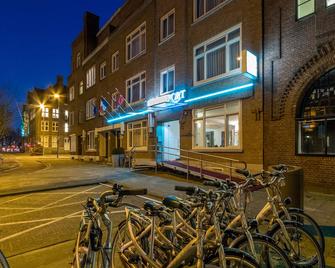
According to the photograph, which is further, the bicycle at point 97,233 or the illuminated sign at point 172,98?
the illuminated sign at point 172,98

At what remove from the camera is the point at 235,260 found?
8.25 feet

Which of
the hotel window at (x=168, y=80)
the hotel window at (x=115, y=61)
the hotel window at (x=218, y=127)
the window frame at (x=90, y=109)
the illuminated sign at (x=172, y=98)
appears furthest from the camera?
the window frame at (x=90, y=109)

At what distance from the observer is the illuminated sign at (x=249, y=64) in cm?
1072

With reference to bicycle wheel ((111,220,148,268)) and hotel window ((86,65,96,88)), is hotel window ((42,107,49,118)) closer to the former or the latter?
hotel window ((86,65,96,88))

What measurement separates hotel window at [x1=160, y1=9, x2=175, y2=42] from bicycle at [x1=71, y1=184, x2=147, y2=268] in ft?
48.1

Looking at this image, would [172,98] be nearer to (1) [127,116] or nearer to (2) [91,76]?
(1) [127,116]

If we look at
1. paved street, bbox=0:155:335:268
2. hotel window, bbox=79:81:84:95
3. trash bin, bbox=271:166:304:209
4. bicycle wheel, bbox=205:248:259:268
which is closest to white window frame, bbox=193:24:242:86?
paved street, bbox=0:155:335:268

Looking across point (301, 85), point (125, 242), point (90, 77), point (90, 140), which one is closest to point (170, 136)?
point (301, 85)

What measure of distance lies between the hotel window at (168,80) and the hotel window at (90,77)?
41.9 ft

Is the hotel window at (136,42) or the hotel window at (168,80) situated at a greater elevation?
the hotel window at (136,42)

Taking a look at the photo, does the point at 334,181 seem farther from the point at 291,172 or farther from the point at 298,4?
the point at 298,4

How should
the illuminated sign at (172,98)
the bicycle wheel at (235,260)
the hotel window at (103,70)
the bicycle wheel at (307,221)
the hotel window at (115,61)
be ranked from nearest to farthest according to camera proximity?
the bicycle wheel at (235,260)
the bicycle wheel at (307,221)
the illuminated sign at (172,98)
the hotel window at (115,61)
the hotel window at (103,70)

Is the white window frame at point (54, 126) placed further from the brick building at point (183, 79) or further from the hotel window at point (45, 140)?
the brick building at point (183, 79)

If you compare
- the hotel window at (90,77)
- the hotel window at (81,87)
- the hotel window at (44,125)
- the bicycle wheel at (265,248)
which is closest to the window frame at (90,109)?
the hotel window at (90,77)
